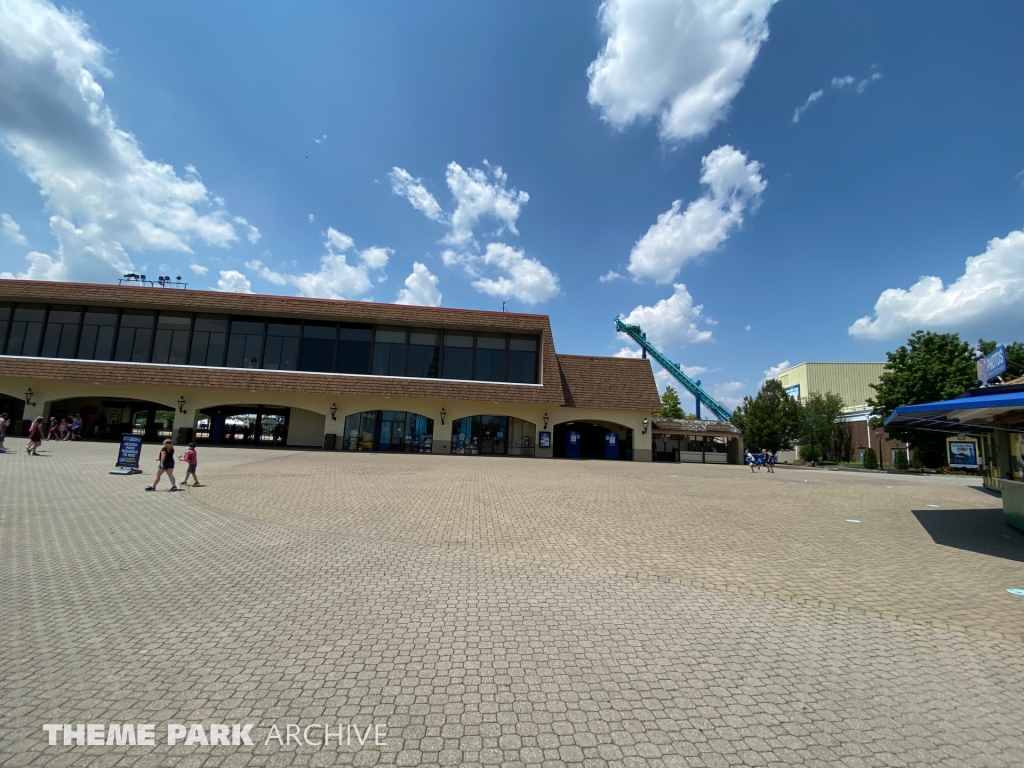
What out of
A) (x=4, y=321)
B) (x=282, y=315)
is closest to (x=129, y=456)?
(x=282, y=315)

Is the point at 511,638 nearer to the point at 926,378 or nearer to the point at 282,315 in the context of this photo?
the point at 282,315

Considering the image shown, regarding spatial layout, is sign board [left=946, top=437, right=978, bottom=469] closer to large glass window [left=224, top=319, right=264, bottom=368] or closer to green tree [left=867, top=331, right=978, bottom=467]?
green tree [left=867, top=331, right=978, bottom=467]

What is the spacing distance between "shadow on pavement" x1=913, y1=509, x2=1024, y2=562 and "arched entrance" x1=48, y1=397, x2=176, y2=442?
37700mm

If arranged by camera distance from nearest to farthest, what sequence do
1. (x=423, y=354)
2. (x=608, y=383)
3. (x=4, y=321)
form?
1. (x=4, y=321)
2. (x=423, y=354)
3. (x=608, y=383)

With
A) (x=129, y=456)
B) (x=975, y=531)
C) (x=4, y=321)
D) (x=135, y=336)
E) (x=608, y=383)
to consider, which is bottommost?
(x=975, y=531)

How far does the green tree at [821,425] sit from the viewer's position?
51.9 metres

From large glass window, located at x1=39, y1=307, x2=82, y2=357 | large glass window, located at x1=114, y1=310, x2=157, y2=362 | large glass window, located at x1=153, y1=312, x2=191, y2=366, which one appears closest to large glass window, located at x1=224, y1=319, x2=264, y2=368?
large glass window, located at x1=153, y1=312, x2=191, y2=366

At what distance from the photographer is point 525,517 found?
9688 mm

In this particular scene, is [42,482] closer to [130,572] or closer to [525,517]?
[130,572]

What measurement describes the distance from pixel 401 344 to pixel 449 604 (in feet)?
87.8

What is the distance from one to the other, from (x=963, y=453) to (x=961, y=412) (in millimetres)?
31814

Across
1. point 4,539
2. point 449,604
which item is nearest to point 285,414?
point 4,539

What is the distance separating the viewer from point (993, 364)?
15172 mm

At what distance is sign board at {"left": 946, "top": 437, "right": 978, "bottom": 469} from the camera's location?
32188 mm
